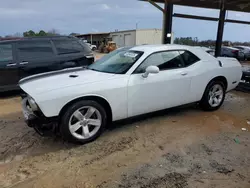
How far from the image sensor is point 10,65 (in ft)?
22.1

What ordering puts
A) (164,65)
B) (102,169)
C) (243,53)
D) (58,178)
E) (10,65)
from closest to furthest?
(58,178) < (102,169) < (164,65) < (10,65) < (243,53)

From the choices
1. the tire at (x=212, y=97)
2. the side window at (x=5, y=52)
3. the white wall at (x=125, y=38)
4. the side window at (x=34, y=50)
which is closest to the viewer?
the tire at (x=212, y=97)

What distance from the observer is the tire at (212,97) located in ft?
17.3

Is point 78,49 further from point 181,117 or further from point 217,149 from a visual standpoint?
point 217,149

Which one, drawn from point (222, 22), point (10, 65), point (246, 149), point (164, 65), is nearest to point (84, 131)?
point (164, 65)

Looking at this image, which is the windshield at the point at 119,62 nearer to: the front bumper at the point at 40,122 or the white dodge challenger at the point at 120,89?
the white dodge challenger at the point at 120,89

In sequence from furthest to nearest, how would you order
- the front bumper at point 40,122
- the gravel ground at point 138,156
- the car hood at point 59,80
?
the car hood at point 59,80
the front bumper at point 40,122
the gravel ground at point 138,156

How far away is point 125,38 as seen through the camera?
40500 mm

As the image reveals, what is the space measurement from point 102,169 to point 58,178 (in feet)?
1.84

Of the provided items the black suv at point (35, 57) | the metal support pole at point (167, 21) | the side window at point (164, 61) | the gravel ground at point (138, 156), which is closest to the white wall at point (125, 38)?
the metal support pole at point (167, 21)

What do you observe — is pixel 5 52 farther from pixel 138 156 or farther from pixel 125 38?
pixel 125 38

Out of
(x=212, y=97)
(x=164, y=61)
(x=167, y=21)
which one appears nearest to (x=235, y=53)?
(x=167, y=21)

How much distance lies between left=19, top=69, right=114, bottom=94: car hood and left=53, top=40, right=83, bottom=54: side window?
323 cm

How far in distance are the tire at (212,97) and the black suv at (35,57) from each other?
4036 millimetres
